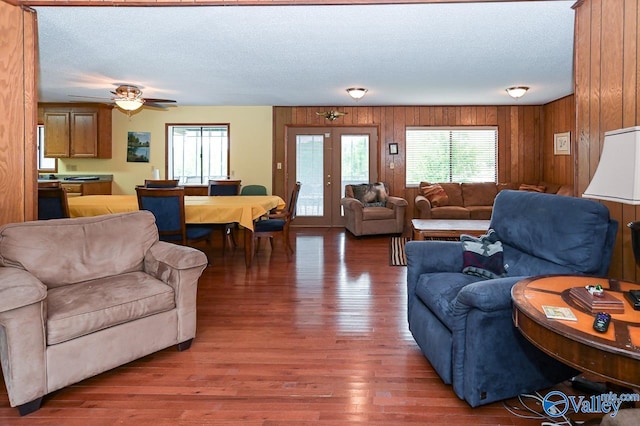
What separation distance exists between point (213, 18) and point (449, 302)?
9.19 feet

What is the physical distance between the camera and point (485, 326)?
75.7 inches

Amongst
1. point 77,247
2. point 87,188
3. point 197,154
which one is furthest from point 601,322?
point 87,188

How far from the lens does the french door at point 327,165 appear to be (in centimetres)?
829

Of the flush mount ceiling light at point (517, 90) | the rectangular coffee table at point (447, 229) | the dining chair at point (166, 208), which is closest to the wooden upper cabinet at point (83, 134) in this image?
the dining chair at point (166, 208)

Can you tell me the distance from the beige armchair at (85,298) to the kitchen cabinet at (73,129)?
5995mm

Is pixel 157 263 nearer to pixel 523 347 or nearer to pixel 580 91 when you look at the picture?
pixel 523 347

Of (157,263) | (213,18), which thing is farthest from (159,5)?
(157,263)

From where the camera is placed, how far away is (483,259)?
8.52 feet

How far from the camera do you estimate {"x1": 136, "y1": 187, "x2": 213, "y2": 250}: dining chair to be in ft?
14.5

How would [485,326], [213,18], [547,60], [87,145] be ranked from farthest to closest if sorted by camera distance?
[87,145] → [547,60] → [213,18] → [485,326]

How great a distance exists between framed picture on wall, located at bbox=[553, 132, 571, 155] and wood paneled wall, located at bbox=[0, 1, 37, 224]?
7319 mm

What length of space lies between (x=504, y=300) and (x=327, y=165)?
6.64 m

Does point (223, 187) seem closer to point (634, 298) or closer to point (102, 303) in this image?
point (102, 303)

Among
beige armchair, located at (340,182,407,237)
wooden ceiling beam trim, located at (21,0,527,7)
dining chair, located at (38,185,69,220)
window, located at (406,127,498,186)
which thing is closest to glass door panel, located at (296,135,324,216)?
beige armchair, located at (340,182,407,237)
